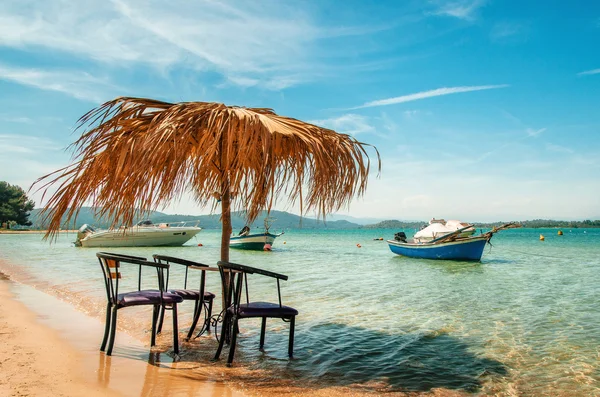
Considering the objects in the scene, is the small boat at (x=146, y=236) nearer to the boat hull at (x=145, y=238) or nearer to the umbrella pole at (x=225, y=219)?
the boat hull at (x=145, y=238)

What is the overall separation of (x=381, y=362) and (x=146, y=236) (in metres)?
32.3

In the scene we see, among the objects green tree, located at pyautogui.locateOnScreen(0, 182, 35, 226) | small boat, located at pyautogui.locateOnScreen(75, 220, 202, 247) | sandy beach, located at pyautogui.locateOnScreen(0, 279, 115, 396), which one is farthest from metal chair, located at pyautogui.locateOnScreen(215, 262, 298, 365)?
green tree, located at pyautogui.locateOnScreen(0, 182, 35, 226)

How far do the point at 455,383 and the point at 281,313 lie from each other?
199cm

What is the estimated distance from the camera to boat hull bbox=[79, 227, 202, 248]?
112ft

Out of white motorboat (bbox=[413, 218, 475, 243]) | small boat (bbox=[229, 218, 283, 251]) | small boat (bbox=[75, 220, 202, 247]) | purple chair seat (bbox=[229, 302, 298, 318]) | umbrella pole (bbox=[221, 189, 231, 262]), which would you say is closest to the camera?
purple chair seat (bbox=[229, 302, 298, 318])

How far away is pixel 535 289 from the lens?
1220 cm

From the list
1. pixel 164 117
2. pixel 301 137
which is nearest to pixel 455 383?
pixel 301 137

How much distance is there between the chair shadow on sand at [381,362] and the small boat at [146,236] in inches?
1188

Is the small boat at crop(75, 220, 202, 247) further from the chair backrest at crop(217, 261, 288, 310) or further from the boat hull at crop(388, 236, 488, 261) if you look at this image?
the chair backrest at crop(217, 261, 288, 310)

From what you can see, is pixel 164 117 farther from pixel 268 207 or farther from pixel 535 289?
pixel 535 289

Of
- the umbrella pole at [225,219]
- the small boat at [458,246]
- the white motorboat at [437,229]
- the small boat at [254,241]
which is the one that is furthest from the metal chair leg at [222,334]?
the small boat at [254,241]

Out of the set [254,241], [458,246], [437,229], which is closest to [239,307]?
[458,246]

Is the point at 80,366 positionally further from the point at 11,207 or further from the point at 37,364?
the point at 11,207

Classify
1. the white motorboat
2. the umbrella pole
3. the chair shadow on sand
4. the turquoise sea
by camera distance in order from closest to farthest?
the chair shadow on sand
the turquoise sea
the umbrella pole
the white motorboat
